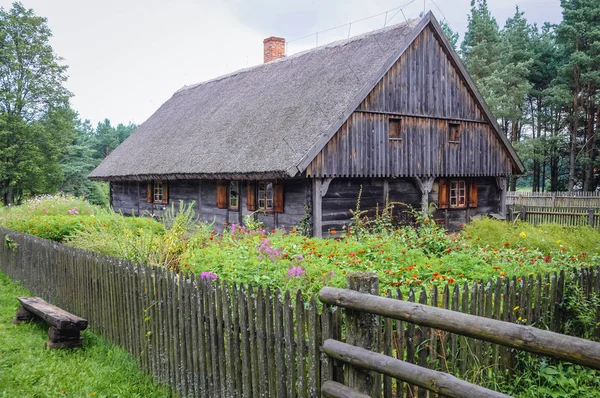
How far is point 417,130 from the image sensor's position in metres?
14.0

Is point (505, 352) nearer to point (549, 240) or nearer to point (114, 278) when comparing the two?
point (114, 278)

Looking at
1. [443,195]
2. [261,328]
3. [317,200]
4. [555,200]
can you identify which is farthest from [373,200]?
[555,200]

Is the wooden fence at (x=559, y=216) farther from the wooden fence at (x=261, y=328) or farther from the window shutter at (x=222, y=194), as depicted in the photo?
the wooden fence at (x=261, y=328)

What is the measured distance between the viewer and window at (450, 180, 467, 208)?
1571 centimetres

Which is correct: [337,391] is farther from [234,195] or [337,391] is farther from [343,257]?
[234,195]

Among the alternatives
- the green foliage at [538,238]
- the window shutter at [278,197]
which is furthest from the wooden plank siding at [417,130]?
the green foliage at [538,238]

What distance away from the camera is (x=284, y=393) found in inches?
141

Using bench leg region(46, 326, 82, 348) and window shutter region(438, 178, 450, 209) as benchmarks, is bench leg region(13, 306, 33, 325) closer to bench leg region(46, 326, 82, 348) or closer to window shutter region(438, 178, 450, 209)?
bench leg region(46, 326, 82, 348)

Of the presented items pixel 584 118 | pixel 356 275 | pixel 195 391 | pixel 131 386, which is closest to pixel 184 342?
pixel 195 391

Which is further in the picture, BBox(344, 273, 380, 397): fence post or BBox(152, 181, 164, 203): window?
BBox(152, 181, 164, 203): window

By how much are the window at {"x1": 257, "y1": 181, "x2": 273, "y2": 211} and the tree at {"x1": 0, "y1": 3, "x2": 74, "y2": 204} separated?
22.1 meters

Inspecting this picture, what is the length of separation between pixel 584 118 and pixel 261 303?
37.4 meters

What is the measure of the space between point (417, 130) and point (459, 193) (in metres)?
3.20

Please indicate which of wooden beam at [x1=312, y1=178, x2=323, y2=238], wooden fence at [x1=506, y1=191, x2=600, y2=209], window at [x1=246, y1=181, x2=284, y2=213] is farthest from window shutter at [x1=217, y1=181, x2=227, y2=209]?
wooden fence at [x1=506, y1=191, x2=600, y2=209]
